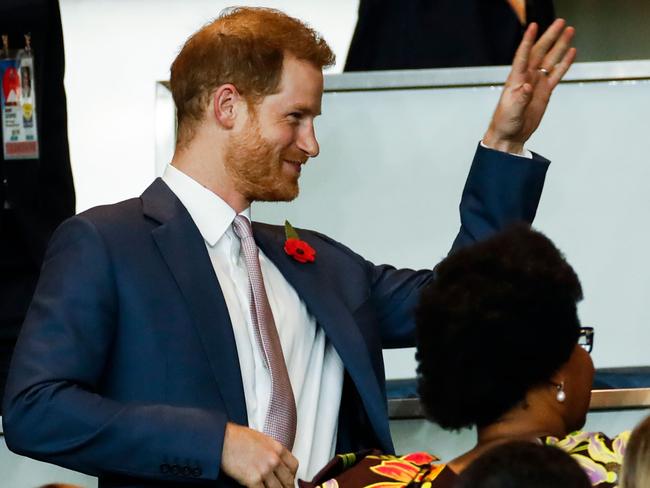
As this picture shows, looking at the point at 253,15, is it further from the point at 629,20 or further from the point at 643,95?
the point at 629,20

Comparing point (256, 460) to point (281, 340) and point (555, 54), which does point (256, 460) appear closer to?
point (281, 340)

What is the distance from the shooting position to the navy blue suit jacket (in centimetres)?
239

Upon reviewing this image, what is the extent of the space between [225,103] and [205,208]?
21cm

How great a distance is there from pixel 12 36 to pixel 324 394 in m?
1.36

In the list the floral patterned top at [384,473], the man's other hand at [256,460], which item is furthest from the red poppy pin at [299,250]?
the floral patterned top at [384,473]

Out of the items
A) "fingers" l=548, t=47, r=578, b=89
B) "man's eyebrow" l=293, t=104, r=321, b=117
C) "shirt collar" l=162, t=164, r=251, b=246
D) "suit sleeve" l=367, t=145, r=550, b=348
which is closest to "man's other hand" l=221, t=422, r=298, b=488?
"shirt collar" l=162, t=164, r=251, b=246

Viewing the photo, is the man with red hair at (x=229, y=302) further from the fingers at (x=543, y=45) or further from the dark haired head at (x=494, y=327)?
the dark haired head at (x=494, y=327)

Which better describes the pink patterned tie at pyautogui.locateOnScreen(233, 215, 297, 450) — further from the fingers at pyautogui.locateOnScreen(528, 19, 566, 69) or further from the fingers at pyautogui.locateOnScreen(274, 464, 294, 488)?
the fingers at pyautogui.locateOnScreen(528, 19, 566, 69)

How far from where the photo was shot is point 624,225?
11.5 feet

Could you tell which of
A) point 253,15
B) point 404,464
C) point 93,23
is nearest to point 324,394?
point 404,464

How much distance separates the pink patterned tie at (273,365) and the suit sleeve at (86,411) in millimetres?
147

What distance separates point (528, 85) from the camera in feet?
9.12

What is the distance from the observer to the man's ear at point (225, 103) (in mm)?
2773

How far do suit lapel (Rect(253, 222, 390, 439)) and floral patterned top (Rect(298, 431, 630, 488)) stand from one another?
1.24ft
